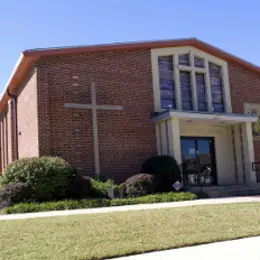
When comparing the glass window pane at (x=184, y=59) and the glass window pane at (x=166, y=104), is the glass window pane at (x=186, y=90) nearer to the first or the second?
the glass window pane at (x=184, y=59)

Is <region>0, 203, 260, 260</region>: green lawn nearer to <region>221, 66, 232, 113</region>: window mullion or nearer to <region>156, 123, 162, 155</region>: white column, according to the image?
<region>156, 123, 162, 155</region>: white column

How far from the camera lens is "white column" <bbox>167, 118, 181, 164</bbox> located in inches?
581

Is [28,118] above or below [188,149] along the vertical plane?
above

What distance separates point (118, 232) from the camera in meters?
6.55

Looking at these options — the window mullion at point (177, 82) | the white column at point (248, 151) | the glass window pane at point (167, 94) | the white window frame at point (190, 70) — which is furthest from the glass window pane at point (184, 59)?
the white column at point (248, 151)

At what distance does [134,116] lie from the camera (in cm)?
1572

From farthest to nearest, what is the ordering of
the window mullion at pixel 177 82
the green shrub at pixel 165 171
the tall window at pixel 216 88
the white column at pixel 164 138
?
the tall window at pixel 216 88 → the window mullion at pixel 177 82 → the white column at pixel 164 138 → the green shrub at pixel 165 171

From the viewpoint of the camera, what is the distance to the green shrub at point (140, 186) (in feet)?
41.7

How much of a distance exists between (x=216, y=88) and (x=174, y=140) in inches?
187

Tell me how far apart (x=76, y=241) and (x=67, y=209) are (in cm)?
444

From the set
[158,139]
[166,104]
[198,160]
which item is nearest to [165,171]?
[158,139]

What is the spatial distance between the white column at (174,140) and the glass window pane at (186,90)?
2290 mm

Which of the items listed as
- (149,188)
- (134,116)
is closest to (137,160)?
(134,116)

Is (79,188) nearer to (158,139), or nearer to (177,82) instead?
(158,139)
